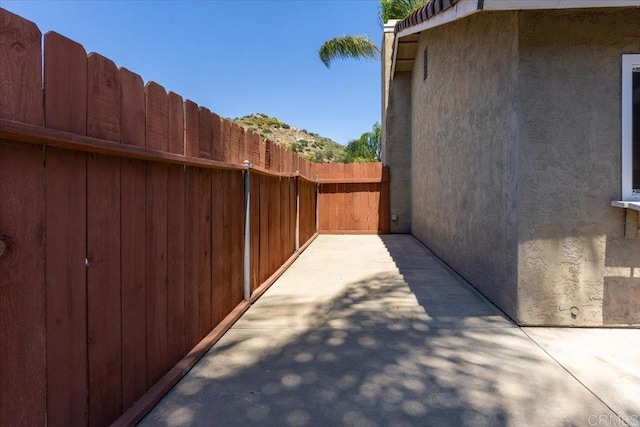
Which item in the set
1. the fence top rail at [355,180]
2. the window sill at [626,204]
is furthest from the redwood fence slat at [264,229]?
the fence top rail at [355,180]

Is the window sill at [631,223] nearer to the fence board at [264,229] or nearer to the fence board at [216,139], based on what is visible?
the fence board at [216,139]

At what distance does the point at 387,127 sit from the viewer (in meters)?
10.6

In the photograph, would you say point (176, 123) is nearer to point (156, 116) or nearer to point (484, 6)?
point (156, 116)

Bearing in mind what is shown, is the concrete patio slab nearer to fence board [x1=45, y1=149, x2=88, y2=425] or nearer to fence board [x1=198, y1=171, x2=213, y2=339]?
fence board [x1=198, y1=171, x2=213, y2=339]

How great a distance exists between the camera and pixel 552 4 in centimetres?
268

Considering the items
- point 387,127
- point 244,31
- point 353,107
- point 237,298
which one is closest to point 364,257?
point 237,298

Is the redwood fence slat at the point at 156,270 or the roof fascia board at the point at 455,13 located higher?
the roof fascia board at the point at 455,13

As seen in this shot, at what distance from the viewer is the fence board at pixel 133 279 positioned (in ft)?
5.93

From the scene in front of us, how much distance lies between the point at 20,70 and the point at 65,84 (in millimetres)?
191

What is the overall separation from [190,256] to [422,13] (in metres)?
4.12

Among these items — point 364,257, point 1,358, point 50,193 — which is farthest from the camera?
point 364,257

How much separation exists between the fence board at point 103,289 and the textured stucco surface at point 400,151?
30.4ft

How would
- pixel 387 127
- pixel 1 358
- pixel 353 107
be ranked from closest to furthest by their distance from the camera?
pixel 1 358
pixel 387 127
pixel 353 107

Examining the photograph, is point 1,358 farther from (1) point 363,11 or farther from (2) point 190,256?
(1) point 363,11
